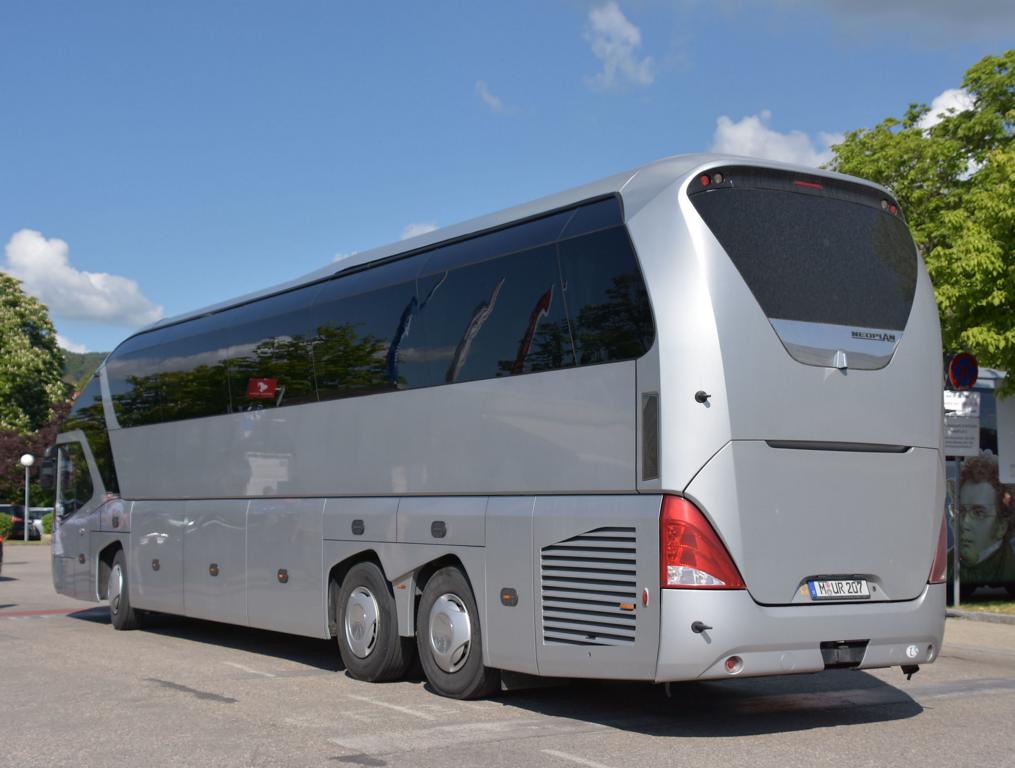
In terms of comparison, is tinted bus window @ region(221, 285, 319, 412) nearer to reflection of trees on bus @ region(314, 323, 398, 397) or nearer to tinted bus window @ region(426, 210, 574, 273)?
reflection of trees on bus @ region(314, 323, 398, 397)

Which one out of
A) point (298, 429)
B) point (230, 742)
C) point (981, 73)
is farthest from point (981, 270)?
point (981, 73)

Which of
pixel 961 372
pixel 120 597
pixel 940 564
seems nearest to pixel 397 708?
pixel 940 564

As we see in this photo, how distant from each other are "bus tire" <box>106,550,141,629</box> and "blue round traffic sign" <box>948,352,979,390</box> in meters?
10.9

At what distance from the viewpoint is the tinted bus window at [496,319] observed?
9820 mm

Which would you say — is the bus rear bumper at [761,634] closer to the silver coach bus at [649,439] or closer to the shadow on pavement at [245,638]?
the silver coach bus at [649,439]

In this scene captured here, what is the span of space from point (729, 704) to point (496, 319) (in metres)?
3.56

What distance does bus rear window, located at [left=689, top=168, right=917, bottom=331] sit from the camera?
897 centimetres

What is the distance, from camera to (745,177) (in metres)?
9.20

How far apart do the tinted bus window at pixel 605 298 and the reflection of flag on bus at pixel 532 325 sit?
227 mm

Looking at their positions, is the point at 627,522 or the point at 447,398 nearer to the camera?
the point at 627,522

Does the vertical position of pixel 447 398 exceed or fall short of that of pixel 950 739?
it exceeds it

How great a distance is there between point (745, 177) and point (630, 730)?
153 inches

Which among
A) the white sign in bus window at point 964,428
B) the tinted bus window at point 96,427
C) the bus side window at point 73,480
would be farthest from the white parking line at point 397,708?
the white sign in bus window at point 964,428

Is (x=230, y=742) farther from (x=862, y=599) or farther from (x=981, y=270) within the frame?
(x=981, y=270)
